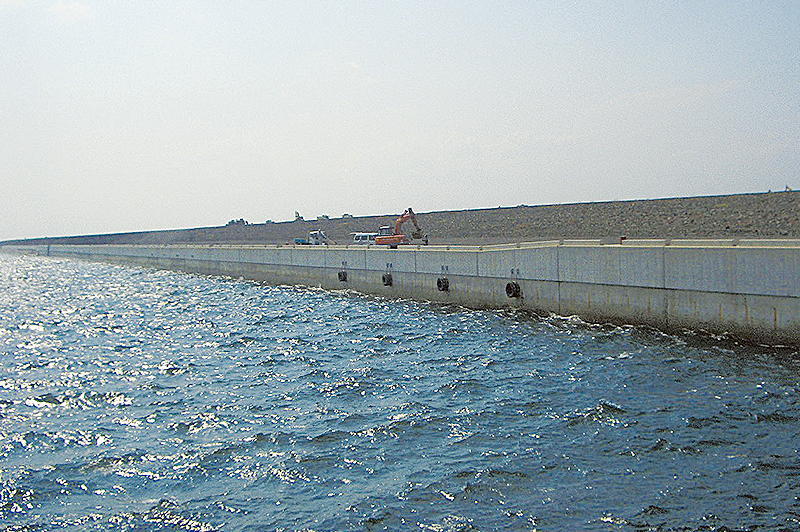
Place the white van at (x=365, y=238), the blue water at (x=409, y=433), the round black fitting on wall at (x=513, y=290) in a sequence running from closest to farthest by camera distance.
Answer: the blue water at (x=409, y=433), the round black fitting on wall at (x=513, y=290), the white van at (x=365, y=238)

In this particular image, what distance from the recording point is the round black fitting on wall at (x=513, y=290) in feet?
101

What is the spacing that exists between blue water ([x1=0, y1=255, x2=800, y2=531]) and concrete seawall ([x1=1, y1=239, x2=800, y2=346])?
1106 millimetres

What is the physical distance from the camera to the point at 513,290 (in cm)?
3072

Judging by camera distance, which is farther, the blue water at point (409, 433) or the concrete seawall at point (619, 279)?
the concrete seawall at point (619, 279)

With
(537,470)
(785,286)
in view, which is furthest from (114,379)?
Result: (785,286)

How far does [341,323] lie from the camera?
30.3m

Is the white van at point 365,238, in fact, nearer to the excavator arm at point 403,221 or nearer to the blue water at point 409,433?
the excavator arm at point 403,221

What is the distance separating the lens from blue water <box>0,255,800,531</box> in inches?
427

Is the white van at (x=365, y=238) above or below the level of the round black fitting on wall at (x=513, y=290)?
above

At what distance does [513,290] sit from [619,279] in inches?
238

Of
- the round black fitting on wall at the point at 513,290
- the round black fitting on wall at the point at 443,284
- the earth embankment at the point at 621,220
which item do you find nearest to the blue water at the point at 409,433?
the round black fitting on wall at the point at 513,290

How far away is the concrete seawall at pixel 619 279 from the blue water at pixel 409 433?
43.6 inches

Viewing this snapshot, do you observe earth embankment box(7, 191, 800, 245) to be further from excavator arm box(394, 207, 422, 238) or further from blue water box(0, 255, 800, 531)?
blue water box(0, 255, 800, 531)

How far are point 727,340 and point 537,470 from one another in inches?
459
